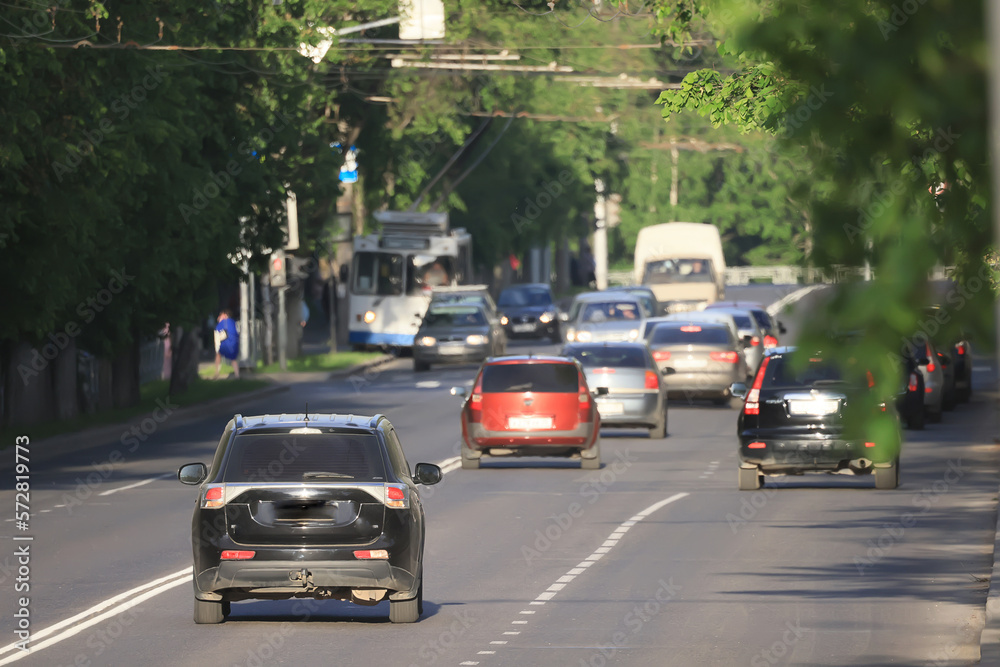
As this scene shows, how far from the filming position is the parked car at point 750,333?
38.7 metres

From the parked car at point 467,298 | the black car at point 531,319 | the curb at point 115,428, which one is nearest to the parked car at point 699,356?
the curb at point 115,428

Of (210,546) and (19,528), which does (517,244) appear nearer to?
(19,528)

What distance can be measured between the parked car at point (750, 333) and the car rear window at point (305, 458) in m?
25.9

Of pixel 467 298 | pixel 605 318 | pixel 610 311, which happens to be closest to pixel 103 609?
pixel 605 318

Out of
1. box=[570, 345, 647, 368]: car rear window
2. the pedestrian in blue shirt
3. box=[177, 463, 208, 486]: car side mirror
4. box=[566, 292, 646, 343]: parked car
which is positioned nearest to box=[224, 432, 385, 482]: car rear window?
box=[177, 463, 208, 486]: car side mirror

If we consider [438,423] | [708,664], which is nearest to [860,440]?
[708,664]

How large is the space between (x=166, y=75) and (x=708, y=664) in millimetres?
19999

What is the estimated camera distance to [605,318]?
4403 cm

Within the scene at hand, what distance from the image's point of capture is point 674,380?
34.3 m

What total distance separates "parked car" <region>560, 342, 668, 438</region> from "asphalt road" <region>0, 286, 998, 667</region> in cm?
241

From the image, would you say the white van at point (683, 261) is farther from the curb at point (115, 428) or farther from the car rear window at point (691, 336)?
the car rear window at point (691, 336)

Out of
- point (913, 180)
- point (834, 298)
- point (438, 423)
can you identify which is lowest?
point (438, 423)

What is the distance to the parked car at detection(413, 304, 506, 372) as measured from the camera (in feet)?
155

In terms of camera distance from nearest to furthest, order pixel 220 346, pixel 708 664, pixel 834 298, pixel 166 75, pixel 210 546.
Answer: pixel 834 298 < pixel 708 664 < pixel 210 546 < pixel 166 75 < pixel 220 346
